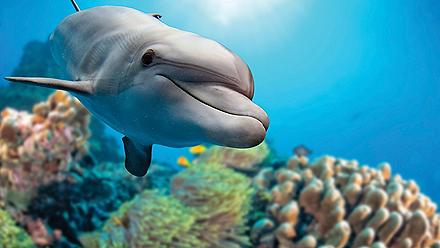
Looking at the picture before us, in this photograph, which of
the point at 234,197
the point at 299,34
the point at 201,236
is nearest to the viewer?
the point at 201,236

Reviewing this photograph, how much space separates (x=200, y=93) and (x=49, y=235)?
377 cm

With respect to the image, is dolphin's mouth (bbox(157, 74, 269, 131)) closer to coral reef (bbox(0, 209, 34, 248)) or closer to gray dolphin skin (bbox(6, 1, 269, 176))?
gray dolphin skin (bbox(6, 1, 269, 176))

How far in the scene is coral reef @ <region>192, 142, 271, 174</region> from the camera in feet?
21.3

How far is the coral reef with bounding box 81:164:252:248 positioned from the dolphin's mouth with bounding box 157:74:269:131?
3195mm

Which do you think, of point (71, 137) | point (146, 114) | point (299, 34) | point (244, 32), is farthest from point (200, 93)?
point (299, 34)

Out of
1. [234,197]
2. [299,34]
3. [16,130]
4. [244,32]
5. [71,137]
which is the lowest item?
[16,130]

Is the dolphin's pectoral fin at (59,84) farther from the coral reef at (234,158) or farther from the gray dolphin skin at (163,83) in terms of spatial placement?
the coral reef at (234,158)

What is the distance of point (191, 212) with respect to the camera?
15.1 feet

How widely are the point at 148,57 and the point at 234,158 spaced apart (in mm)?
5462

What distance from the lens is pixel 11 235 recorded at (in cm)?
405

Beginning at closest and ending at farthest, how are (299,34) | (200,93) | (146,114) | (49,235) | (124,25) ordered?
(200,93) → (146,114) → (124,25) → (49,235) → (299,34)

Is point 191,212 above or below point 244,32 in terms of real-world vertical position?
below

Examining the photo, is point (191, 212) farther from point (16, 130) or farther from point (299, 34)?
point (299, 34)

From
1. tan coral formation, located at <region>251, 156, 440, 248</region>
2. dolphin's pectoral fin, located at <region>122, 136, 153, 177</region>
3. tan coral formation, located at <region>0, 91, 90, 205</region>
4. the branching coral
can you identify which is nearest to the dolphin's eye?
dolphin's pectoral fin, located at <region>122, 136, 153, 177</region>
